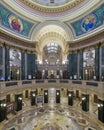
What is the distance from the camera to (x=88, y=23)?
18.8 metres

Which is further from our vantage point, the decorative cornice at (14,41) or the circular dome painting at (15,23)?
the circular dome painting at (15,23)

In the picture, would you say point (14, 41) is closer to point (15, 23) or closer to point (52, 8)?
point (15, 23)

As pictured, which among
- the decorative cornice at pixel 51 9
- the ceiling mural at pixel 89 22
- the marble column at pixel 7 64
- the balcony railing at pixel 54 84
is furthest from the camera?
the decorative cornice at pixel 51 9

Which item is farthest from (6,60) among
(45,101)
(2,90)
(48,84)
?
(45,101)

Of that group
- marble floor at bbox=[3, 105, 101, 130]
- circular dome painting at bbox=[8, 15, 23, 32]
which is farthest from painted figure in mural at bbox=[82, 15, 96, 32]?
marble floor at bbox=[3, 105, 101, 130]

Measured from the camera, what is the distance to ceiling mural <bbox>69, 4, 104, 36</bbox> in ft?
54.2

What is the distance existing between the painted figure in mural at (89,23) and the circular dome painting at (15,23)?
35.8ft

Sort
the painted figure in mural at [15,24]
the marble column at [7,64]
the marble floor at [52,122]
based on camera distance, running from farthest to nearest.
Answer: the painted figure in mural at [15,24], the marble column at [7,64], the marble floor at [52,122]

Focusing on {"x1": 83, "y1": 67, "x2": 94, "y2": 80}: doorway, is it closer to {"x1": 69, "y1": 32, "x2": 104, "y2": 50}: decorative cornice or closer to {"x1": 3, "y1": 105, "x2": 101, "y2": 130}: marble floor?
{"x1": 69, "y1": 32, "x2": 104, "y2": 50}: decorative cornice

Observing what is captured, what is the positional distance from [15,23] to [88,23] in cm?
1201

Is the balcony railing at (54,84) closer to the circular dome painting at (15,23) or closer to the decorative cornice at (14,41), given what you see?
the decorative cornice at (14,41)

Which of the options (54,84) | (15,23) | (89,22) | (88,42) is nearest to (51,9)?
(15,23)

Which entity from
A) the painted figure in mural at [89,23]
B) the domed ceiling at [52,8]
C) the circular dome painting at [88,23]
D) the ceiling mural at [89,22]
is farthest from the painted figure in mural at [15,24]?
the painted figure in mural at [89,23]

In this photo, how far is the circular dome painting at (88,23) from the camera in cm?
1780
